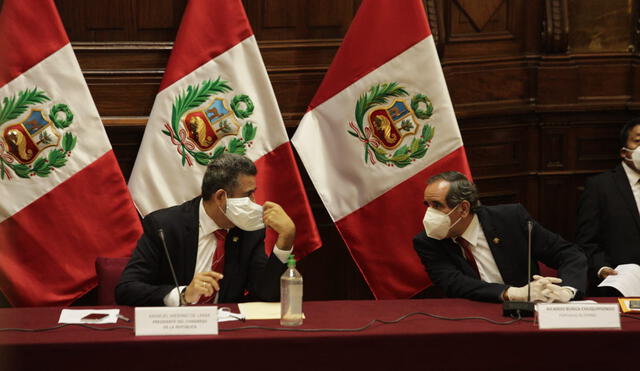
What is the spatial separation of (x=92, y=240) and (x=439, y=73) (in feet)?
6.07

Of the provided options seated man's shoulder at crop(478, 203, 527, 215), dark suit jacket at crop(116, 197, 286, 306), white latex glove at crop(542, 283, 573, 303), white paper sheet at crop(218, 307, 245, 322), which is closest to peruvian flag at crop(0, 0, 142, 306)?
dark suit jacket at crop(116, 197, 286, 306)

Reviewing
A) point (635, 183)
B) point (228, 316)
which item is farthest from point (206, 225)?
point (635, 183)

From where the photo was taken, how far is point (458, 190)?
12.0ft

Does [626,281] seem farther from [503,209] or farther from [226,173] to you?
[226,173]

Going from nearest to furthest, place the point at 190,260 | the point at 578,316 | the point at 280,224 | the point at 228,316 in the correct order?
the point at 578,316 < the point at 228,316 < the point at 280,224 < the point at 190,260

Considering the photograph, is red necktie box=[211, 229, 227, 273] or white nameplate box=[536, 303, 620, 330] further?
red necktie box=[211, 229, 227, 273]

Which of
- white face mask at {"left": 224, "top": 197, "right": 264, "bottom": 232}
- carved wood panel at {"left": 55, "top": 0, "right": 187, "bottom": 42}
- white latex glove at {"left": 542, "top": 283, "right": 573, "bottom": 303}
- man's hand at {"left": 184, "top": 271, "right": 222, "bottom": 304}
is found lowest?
white latex glove at {"left": 542, "top": 283, "right": 573, "bottom": 303}

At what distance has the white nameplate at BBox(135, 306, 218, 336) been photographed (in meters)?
2.70

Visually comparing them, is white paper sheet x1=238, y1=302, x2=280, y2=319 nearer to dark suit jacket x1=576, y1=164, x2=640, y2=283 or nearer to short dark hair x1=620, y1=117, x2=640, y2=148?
dark suit jacket x1=576, y1=164, x2=640, y2=283

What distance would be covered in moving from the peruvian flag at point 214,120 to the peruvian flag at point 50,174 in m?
0.19

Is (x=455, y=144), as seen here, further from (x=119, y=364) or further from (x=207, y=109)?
(x=119, y=364)

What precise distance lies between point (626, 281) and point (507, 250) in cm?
77

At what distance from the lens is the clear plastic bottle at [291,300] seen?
287 centimetres

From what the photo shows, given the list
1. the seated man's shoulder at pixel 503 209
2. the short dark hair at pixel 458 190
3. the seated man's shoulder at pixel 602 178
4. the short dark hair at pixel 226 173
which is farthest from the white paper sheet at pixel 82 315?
the seated man's shoulder at pixel 602 178
